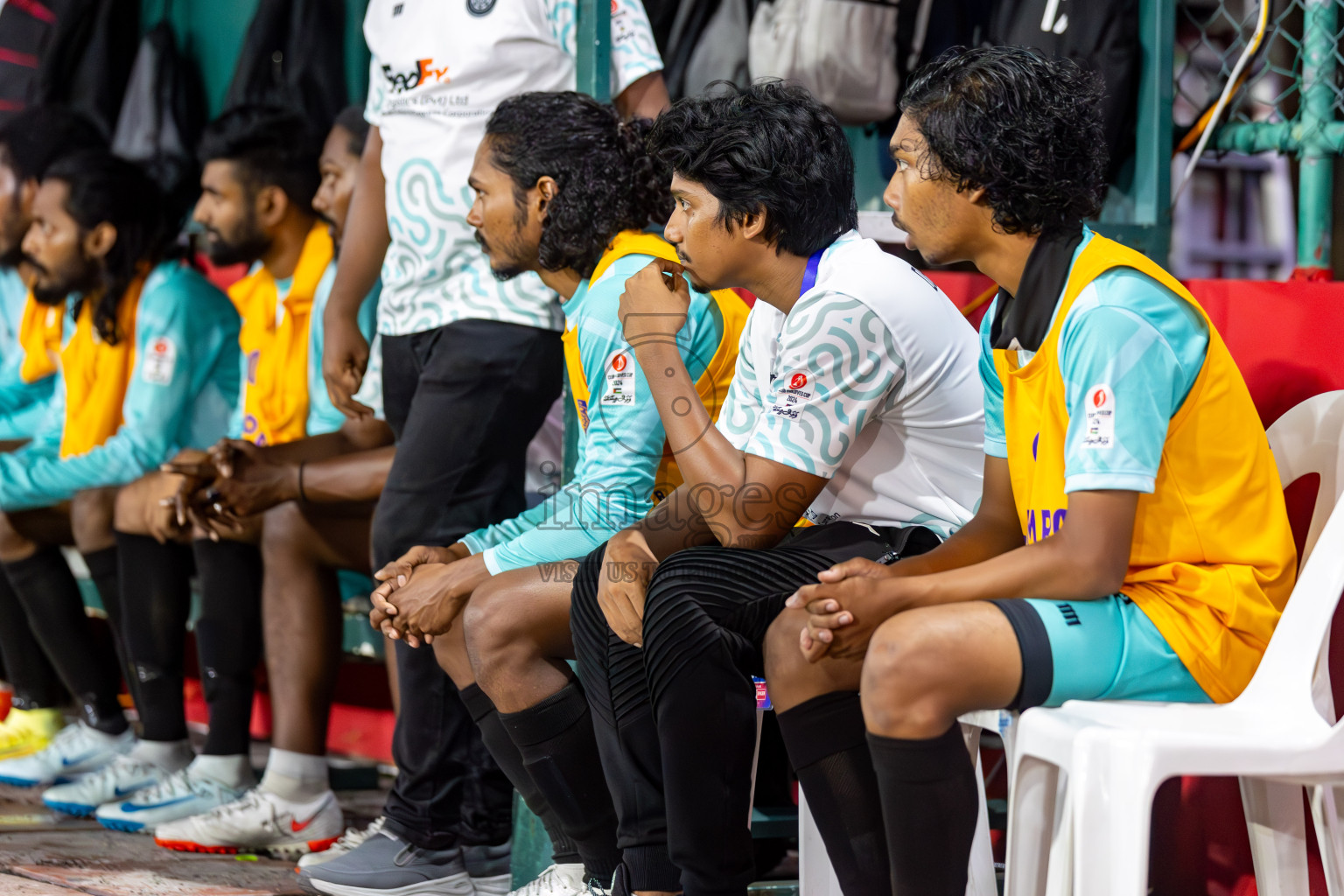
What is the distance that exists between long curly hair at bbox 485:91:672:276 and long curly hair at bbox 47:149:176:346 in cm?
178

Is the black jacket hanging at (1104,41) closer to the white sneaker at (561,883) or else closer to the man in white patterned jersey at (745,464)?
the man in white patterned jersey at (745,464)

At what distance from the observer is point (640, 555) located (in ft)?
5.94

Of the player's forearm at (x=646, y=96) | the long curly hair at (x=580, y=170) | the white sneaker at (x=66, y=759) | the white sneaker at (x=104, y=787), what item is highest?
the player's forearm at (x=646, y=96)

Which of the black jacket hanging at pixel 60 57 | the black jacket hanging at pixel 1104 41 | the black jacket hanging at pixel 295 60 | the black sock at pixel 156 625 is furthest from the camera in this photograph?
the black jacket hanging at pixel 60 57

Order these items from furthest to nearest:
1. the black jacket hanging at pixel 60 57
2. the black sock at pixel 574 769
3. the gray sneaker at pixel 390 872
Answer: the black jacket hanging at pixel 60 57
the gray sneaker at pixel 390 872
the black sock at pixel 574 769

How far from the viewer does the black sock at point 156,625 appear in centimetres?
320

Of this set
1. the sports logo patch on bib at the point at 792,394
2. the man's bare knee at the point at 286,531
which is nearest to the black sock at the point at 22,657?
the man's bare knee at the point at 286,531

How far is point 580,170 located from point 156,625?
1642 millimetres

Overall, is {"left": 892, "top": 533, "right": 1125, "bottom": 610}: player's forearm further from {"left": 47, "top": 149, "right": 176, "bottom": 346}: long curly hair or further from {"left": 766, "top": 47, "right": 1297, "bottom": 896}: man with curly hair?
{"left": 47, "top": 149, "right": 176, "bottom": 346}: long curly hair

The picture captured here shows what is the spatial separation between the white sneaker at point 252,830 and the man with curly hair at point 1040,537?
A: 154 centimetres

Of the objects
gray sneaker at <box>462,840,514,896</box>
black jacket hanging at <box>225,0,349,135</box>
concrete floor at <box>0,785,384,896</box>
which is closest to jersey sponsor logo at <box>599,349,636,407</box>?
gray sneaker at <box>462,840,514,896</box>

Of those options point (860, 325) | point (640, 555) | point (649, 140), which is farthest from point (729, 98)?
point (640, 555)

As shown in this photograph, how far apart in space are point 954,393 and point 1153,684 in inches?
18.7

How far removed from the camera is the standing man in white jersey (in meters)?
2.48
